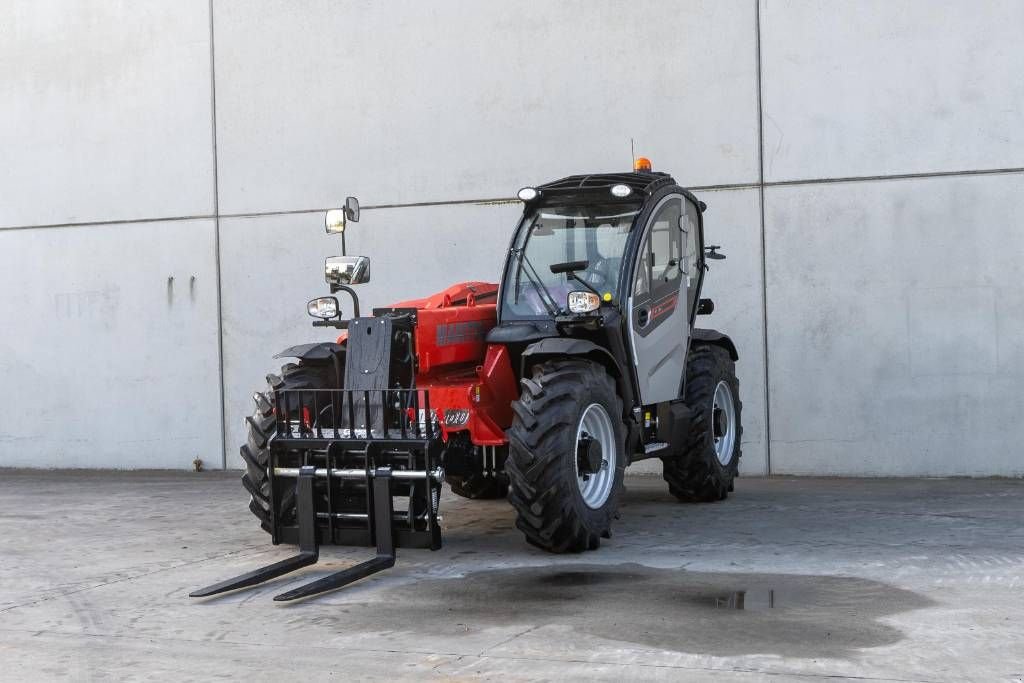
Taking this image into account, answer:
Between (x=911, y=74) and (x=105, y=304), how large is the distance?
832 centimetres

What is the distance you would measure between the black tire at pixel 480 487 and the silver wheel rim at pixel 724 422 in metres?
1.69

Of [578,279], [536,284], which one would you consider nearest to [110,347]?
[536,284]

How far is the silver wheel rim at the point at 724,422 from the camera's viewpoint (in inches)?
386

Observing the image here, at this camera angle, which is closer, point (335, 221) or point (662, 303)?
point (335, 221)

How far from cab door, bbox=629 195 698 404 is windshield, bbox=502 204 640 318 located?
0.19 metres

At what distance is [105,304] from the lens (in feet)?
43.4

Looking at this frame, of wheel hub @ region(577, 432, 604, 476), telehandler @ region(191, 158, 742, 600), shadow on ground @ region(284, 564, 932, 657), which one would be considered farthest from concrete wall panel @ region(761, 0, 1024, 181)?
shadow on ground @ region(284, 564, 932, 657)

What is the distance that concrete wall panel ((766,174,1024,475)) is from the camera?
1042cm

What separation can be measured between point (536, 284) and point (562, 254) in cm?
30

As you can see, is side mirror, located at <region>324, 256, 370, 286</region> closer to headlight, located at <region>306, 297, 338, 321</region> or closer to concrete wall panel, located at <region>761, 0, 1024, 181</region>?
headlight, located at <region>306, 297, 338, 321</region>

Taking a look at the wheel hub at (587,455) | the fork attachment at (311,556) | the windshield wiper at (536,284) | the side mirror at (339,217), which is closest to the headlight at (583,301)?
the windshield wiper at (536,284)

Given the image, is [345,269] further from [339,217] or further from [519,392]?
[519,392]

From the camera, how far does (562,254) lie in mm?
8492

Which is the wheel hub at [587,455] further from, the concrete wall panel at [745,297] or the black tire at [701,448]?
the concrete wall panel at [745,297]
